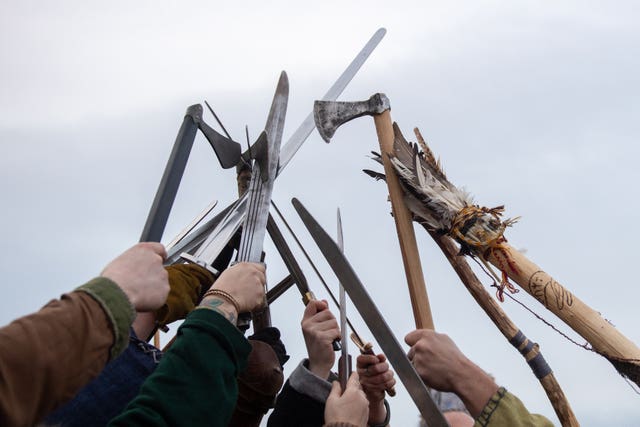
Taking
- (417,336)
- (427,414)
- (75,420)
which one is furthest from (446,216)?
(75,420)

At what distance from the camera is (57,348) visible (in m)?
1.00

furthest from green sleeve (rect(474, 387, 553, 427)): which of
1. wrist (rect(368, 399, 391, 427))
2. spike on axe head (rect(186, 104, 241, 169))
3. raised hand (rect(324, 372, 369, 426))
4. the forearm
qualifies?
spike on axe head (rect(186, 104, 241, 169))

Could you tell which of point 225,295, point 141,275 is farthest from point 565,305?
point 141,275

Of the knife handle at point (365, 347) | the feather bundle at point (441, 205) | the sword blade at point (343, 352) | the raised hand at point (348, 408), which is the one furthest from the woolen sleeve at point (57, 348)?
the feather bundle at point (441, 205)

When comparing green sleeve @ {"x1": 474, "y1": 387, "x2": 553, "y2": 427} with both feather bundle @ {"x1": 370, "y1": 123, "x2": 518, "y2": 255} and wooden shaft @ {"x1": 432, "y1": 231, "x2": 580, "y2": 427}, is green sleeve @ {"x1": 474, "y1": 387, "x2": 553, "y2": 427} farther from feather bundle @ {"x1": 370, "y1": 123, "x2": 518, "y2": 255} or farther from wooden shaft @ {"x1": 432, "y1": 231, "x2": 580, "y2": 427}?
feather bundle @ {"x1": 370, "y1": 123, "x2": 518, "y2": 255}

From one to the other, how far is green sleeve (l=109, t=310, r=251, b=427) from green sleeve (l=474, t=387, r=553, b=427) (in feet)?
2.08

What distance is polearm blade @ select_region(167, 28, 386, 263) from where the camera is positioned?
230 cm

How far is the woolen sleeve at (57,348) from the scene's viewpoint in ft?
3.07

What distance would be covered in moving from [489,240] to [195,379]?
1.26 metres

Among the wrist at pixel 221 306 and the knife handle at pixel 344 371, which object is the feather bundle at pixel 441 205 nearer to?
the knife handle at pixel 344 371

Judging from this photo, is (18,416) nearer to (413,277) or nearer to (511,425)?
(511,425)

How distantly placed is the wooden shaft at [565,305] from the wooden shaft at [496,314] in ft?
0.45

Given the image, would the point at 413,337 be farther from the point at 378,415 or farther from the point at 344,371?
Result: the point at 378,415

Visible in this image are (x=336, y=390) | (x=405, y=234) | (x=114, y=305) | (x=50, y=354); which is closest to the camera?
(x=50, y=354)
